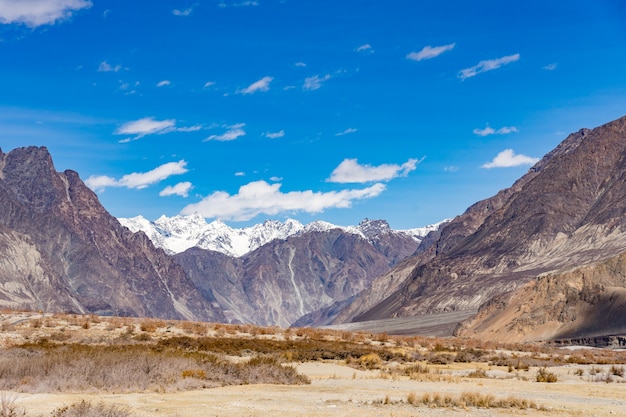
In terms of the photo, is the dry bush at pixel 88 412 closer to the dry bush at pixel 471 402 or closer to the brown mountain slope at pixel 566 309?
the dry bush at pixel 471 402

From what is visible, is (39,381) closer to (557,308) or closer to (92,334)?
(92,334)

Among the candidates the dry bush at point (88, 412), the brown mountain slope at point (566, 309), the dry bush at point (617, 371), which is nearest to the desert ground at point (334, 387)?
the dry bush at point (617, 371)

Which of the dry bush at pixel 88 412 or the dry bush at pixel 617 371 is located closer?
the dry bush at pixel 88 412

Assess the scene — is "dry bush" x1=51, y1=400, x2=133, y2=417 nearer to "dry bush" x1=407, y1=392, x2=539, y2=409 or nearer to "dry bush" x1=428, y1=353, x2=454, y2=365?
"dry bush" x1=407, y1=392, x2=539, y2=409

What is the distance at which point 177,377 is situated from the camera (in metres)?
22.9

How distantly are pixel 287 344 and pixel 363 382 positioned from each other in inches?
568

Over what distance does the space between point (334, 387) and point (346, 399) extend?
3806 mm

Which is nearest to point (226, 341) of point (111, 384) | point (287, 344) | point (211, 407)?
point (287, 344)

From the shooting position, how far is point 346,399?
20.0 meters

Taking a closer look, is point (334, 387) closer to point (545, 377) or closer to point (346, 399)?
point (346, 399)

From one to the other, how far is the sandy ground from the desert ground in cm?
3

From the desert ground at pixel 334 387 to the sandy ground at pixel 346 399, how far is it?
3 centimetres

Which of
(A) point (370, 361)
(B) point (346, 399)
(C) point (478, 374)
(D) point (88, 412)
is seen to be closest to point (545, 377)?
(C) point (478, 374)

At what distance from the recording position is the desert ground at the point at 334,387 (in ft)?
58.8
